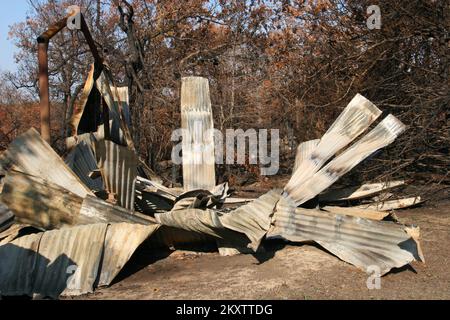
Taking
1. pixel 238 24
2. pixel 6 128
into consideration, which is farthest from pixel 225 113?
pixel 6 128

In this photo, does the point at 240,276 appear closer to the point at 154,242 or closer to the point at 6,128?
the point at 154,242

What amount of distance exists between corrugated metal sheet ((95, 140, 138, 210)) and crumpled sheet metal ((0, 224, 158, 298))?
720 mm

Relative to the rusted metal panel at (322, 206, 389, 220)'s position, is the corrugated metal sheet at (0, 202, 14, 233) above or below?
above

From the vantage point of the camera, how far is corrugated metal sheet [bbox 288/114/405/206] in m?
5.57

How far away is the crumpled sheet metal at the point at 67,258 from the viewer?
4207 mm

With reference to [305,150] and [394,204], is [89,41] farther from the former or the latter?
[394,204]

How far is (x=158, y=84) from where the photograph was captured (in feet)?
32.4

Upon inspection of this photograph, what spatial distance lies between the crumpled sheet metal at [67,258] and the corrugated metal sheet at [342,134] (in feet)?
6.57

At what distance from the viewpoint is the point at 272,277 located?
14.5ft

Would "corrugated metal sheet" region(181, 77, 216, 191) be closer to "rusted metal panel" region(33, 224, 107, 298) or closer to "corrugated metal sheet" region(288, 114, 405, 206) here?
"corrugated metal sheet" region(288, 114, 405, 206)

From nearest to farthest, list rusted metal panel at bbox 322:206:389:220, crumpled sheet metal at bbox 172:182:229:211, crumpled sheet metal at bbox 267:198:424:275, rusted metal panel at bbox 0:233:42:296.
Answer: rusted metal panel at bbox 0:233:42:296
crumpled sheet metal at bbox 267:198:424:275
crumpled sheet metal at bbox 172:182:229:211
rusted metal panel at bbox 322:206:389:220

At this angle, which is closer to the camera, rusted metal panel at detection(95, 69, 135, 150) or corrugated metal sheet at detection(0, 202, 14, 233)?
corrugated metal sheet at detection(0, 202, 14, 233)

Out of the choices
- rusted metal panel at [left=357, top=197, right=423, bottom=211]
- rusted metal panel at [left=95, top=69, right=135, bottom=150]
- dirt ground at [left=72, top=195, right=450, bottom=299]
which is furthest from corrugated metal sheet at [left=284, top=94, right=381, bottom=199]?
rusted metal panel at [left=95, top=69, right=135, bottom=150]

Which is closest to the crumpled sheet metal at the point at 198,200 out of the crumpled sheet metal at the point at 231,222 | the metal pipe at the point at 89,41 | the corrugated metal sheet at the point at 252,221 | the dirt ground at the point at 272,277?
the crumpled sheet metal at the point at 231,222
